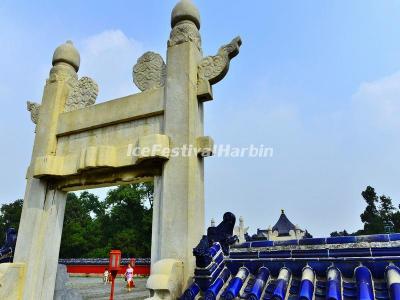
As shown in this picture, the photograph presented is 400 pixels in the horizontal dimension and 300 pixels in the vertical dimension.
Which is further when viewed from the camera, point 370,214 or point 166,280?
point 370,214

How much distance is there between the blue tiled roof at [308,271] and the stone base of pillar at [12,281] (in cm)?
343

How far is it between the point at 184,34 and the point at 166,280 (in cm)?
392

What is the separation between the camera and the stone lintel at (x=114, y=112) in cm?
519

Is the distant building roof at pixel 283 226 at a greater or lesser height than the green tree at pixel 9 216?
lesser

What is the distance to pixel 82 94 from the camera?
20.7ft

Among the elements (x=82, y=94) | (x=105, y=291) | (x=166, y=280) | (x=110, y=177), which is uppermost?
(x=82, y=94)

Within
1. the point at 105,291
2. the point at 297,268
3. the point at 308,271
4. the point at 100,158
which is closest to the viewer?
the point at 308,271

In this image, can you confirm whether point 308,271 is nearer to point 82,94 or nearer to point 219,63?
point 219,63

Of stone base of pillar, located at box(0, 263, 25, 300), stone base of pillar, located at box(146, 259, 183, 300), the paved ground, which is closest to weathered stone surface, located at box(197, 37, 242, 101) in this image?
stone base of pillar, located at box(146, 259, 183, 300)

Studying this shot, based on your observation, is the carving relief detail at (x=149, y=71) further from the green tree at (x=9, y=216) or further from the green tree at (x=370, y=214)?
the green tree at (x=9, y=216)

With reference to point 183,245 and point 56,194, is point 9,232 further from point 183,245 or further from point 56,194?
point 183,245

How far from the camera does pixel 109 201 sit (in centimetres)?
4281

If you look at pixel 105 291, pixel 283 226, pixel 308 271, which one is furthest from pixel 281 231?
pixel 308 271

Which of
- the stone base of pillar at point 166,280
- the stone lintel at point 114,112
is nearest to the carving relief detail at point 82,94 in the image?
the stone lintel at point 114,112
